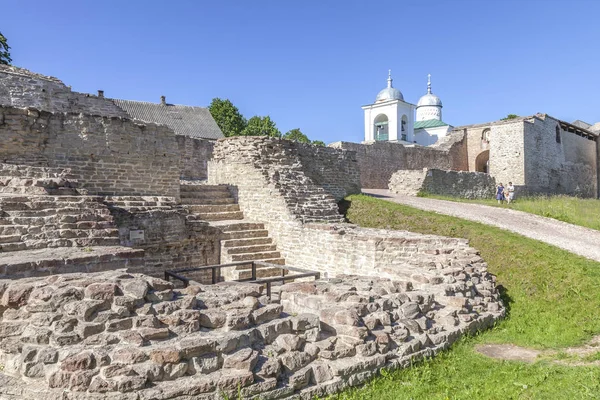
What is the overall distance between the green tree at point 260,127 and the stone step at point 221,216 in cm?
3150

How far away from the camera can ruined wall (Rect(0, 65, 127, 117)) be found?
13.9 meters

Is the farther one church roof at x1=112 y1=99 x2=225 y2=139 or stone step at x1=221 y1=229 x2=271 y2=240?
church roof at x1=112 y1=99 x2=225 y2=139

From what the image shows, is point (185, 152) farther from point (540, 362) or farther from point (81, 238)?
point (540, 362)

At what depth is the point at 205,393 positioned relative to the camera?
3666 millimetres

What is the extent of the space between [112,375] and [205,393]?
29.6 inches

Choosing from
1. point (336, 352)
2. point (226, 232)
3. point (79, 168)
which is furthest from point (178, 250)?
point (336, 352)

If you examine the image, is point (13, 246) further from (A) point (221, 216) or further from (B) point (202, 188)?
A: (B) point (202, 188)

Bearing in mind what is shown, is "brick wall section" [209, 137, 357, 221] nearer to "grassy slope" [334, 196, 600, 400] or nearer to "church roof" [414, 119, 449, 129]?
"grassy slope" [334, 196, 600, 400]

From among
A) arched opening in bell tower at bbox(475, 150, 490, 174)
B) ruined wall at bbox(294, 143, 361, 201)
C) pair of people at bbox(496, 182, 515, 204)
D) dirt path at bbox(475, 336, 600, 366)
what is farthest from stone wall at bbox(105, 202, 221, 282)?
arched opening in bell tower at bbox(475, 150, 490, 174)

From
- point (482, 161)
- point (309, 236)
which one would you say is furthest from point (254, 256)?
point (482, 161)

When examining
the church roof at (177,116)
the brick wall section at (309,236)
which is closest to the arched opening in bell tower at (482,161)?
the church roof at (177,116)

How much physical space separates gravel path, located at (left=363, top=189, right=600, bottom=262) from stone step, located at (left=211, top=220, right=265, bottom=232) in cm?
614

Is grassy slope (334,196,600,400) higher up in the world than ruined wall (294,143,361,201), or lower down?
lower down

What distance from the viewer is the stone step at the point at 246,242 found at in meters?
11.2
